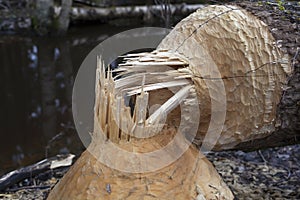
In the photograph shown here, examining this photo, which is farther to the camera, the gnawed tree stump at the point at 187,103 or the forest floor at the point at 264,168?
the forest floor at the point at 264,168

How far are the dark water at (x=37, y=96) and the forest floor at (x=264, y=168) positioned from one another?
30.4 inches

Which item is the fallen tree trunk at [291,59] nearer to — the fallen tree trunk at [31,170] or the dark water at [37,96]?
the fallen tree trunk at [31,170]

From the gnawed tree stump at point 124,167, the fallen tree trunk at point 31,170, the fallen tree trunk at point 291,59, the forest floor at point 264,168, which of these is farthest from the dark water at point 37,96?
the fallen tree trunk at point 291,59

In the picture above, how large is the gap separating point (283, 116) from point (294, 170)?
0.96m

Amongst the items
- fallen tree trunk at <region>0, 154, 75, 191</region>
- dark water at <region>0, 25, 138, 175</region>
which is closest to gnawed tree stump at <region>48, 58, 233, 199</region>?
fallen tree trunk at <region>0, 154, 75, 191</region>

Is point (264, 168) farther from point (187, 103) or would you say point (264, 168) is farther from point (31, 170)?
point (31, 170)

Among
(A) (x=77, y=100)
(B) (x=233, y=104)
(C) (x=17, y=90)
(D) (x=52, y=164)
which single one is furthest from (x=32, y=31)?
(B) (x=233, y=104)

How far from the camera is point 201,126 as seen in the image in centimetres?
156

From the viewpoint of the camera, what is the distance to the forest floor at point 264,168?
63.7 inches

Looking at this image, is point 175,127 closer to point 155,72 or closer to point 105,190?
point 155,72

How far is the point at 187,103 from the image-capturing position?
4.86 feet

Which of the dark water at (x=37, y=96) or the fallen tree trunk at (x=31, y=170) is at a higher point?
the fallen tree trunk at (x=31, y=170)

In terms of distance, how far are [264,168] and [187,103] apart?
46.3 inches

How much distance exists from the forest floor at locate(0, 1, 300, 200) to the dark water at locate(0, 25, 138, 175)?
30.4 inches
